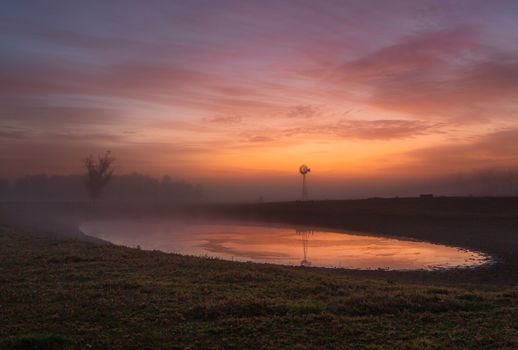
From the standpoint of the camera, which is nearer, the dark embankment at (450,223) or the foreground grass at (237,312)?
the foreground grass at (237,312)

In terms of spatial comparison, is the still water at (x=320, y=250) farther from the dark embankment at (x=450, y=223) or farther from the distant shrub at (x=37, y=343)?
the distant shrub at (x=37, y=343)

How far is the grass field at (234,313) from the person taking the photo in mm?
9977

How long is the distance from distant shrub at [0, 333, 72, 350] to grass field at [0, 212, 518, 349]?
0.02 metres

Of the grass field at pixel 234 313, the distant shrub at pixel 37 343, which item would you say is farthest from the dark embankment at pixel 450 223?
the distant shrub at pixel 37 343

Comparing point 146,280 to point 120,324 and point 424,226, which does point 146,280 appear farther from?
point 424,226

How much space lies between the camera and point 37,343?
31.4ft

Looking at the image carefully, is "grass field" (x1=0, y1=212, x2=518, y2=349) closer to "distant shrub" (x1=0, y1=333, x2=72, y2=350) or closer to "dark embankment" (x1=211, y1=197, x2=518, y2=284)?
"distant shrub" (x1=0, y1=333, x2=72, y2=350)

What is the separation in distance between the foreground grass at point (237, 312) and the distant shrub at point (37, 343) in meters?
0.03

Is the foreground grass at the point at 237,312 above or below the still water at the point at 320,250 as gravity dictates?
above

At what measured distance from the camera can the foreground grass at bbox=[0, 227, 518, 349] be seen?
10.0 meters

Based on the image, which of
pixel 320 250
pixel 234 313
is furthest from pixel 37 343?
pixel 320 250

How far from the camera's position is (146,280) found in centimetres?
1678

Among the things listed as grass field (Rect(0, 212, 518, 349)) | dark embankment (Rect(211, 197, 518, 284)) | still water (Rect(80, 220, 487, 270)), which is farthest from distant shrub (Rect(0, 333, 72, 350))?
still water (Rect(80, 220, 487, 270))

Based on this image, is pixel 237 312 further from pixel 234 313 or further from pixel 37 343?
pixel 37 343
